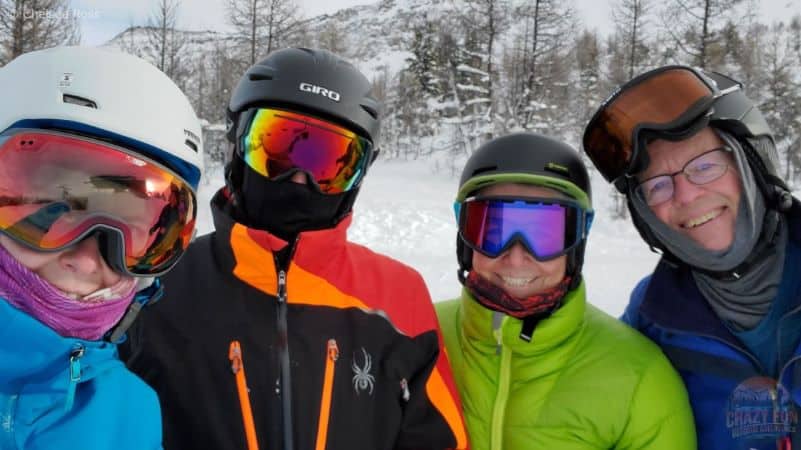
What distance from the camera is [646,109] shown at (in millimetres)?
2674

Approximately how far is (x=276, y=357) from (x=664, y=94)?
226cm

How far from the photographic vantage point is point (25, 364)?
1354 millimetres

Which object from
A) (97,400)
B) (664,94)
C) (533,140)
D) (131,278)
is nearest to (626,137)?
(664,94)

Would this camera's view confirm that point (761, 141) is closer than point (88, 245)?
No

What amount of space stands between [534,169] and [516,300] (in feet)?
2.20

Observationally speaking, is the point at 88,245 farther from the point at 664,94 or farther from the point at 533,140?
the point at 664,94

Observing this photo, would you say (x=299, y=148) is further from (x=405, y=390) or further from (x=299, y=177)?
(x=405, y=390)

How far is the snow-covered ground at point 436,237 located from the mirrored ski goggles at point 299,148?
20.7 feet

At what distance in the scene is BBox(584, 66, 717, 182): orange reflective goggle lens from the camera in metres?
2.58

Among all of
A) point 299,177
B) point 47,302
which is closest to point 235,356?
point 47,302

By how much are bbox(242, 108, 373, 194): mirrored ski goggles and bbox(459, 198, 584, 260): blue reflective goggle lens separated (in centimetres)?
78

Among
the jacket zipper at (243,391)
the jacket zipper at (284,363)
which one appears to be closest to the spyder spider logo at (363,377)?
the jacket zipper at (284,363)

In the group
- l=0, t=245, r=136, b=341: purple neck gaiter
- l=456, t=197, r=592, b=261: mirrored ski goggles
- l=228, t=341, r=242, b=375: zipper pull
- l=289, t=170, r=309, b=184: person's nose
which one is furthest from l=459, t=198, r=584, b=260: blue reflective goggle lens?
l=0, t=245, r=136, b=341: purple neck gaiter

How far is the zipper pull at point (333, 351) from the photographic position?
1.93 m
